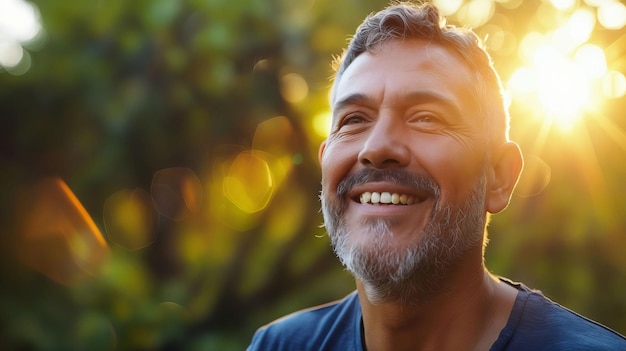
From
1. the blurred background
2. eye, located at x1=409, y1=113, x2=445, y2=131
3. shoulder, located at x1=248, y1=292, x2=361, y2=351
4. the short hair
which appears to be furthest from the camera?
the blurred background

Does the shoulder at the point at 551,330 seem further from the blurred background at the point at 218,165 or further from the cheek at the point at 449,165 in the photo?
the blurred background at the point at 218,165

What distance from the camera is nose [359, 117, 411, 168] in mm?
1983

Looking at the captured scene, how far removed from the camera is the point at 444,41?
218cm

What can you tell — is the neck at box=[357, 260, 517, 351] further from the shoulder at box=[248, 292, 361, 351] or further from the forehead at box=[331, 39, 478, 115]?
the forehead at box=[331, 39, 478, 115]

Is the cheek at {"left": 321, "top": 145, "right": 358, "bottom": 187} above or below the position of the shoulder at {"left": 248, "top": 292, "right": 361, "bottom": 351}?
above

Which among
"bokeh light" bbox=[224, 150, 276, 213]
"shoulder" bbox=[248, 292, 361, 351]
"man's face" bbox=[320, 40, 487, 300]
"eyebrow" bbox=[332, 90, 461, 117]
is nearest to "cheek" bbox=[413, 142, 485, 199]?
"man's face" bbox=[320, 40, 487, 300]

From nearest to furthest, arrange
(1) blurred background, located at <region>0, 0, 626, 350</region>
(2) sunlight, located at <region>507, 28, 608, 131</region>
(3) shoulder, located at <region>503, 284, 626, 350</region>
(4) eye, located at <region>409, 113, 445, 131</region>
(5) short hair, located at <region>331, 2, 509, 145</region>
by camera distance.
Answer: (3) shoulder, located at <region>503, 284, 626, 350</region> < (4) eye, located at <region>409, 113, 445, 131</region> < (5) short hair, located at <region>331, 2, 509, 145</region> < (2) sunlight, located at <region>507, 28, 608, 131</region> < (1) blurred background, located at <region>0, 0, 626, 350</region>

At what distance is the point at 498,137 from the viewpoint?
2.24 metres

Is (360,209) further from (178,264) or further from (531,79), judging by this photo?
(178,264)

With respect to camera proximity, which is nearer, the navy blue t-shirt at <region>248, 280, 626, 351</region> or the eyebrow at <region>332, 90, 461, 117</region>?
the navy blue t-shirt at <region>248, 280, 626, 351</region>

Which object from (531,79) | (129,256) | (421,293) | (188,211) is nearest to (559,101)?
(531,79)

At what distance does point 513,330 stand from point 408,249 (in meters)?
0.37

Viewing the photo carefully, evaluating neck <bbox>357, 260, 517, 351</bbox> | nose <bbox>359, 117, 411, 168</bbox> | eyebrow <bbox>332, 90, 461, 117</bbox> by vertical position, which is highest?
eyebrow <bbox>332, 90, 461, 117</bbox>

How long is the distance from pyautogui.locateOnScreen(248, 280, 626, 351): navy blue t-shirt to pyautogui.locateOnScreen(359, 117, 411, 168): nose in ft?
1.81
